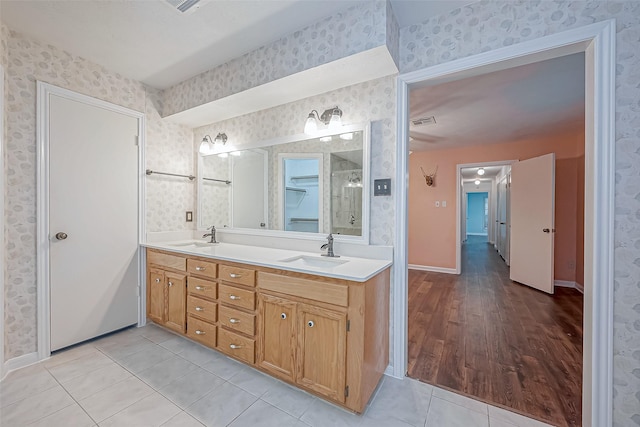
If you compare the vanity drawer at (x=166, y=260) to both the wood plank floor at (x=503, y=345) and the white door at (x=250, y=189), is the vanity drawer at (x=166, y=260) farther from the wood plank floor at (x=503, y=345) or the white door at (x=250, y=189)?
the wood plank floor at (x=503, y=345)

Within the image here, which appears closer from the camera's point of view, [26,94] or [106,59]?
[26,94]

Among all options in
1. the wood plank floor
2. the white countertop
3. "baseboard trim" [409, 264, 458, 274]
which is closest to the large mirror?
the white countertop

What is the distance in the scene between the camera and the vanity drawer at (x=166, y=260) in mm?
2268

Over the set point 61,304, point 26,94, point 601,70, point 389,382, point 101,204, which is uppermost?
point 26,94

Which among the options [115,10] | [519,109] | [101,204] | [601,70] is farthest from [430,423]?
[519,109]

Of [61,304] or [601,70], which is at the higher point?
[601,70]

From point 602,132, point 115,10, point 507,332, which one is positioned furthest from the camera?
point 507,332

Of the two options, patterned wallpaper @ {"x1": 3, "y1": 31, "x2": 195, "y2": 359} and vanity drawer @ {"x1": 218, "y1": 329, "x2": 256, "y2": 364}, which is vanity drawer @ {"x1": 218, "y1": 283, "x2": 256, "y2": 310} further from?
patterned wallpaper @ {"x1": 3, "y1": 31, "x2": 195, "y2": 359}

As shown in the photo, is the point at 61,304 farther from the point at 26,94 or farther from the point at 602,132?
the point at 602,132

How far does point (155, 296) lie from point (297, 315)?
1.73 meters

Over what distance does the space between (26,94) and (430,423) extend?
3.54 m

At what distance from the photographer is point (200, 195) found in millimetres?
3031

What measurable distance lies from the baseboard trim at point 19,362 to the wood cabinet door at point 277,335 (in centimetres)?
177

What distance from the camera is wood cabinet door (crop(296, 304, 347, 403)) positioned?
1.47 meters
